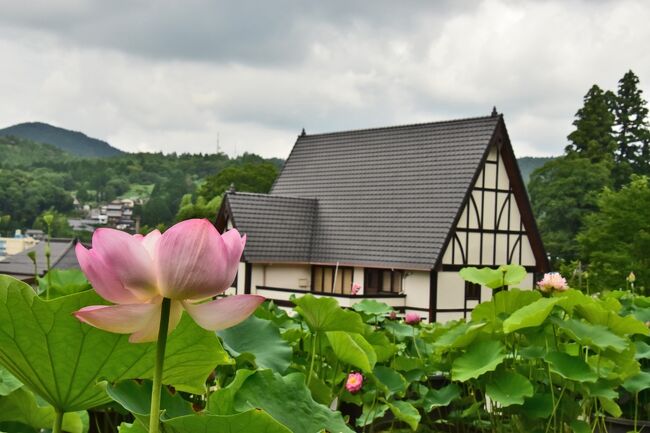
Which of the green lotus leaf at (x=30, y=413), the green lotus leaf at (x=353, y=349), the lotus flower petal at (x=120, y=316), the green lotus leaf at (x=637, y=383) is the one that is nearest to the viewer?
the lotus flower petal at (x=120, y=316)

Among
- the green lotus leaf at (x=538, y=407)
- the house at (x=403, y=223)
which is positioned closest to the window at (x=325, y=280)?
the house at (x=403, y=223)

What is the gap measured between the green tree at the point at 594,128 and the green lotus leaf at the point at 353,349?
35839mm

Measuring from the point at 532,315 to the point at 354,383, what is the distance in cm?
51

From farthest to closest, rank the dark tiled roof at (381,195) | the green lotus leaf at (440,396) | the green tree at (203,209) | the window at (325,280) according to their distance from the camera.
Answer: the green tree at (203,209)
the window at (325,280)
the dark tiled roof at (381,195)
the green lotus leaf at (440,396)

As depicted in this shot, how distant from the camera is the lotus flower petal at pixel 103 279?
678mm

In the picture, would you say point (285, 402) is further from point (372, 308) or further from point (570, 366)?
point (372, 308)

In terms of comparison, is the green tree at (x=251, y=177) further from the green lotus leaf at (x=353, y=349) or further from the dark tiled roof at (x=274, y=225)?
the green lotus leaf at (x=353, y=349)

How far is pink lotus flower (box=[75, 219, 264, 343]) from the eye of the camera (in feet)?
2.21

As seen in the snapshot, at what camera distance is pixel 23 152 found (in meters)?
131

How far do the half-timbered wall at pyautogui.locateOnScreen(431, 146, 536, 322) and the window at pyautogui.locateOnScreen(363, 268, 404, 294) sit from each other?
4.08 ft

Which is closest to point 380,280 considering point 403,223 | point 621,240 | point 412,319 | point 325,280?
point 403,223

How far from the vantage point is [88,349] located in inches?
34.3

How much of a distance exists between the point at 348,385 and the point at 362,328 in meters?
0.16

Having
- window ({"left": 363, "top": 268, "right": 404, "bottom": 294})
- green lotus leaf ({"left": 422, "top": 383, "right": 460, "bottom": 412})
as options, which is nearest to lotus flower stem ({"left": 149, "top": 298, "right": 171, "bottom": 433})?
green lotus leaf ({"left": 422, "top": 383, "right": 460, "bottom": 412})
